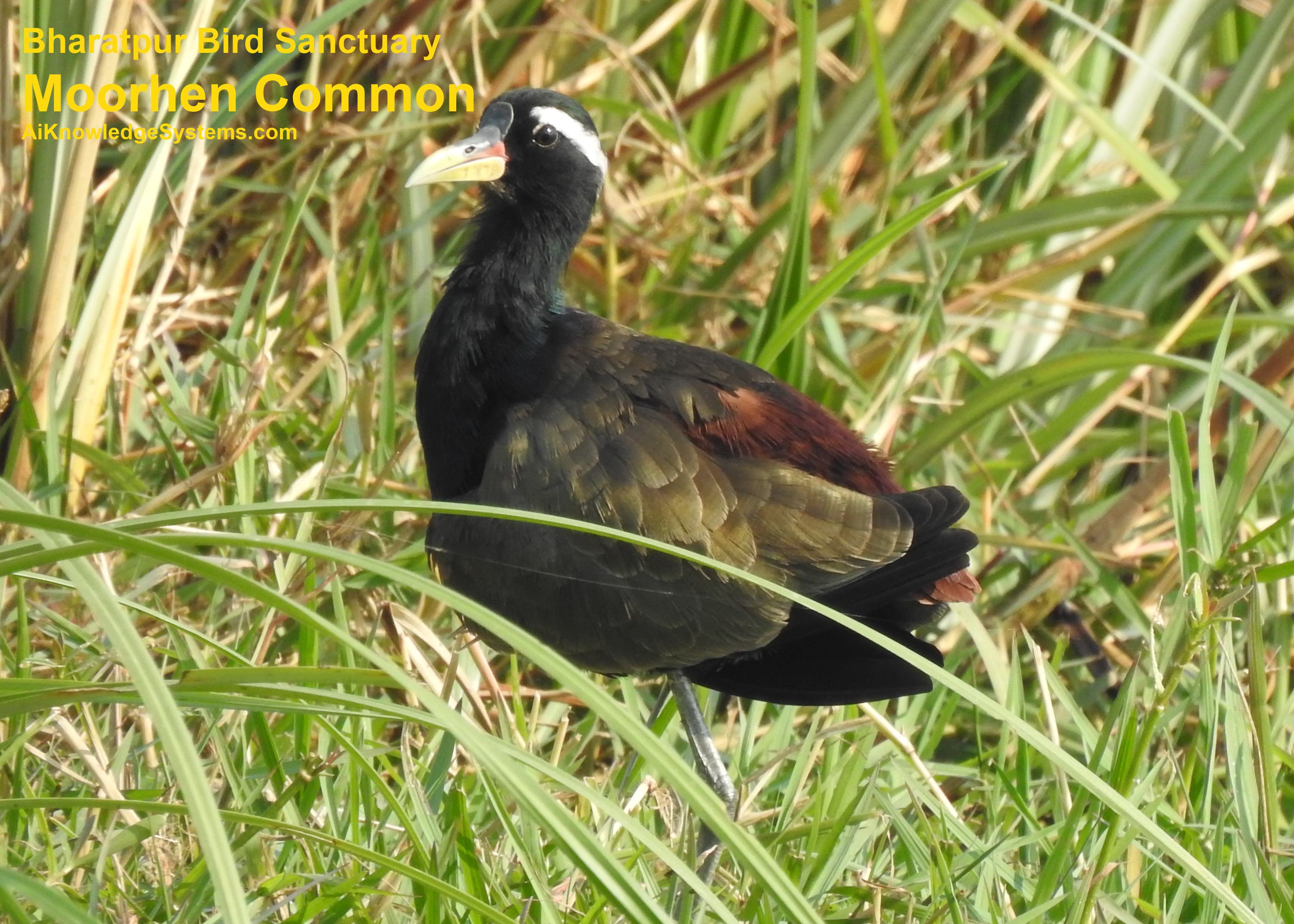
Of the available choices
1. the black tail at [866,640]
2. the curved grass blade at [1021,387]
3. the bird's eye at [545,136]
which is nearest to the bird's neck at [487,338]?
the bird's eye at [545,136]

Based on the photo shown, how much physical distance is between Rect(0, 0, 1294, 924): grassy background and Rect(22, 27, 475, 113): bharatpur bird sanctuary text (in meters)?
0.04

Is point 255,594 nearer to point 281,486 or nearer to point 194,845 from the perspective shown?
point 194,845

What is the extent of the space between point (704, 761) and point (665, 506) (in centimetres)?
43

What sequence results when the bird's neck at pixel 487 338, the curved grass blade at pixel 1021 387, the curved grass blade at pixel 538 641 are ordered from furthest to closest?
the curved grass blade at pixel 1021 387 → the bird's neck at pixel 487 338 → the curved grass blade at pixel 538 641

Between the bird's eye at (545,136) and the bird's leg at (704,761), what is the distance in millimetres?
980

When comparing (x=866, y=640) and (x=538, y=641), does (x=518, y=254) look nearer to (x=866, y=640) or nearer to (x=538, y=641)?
(x=866, y=640)

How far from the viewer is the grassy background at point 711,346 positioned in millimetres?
1851

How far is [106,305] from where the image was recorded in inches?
112

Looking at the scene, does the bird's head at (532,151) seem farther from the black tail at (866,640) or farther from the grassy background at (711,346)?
the black tail at (866,640)

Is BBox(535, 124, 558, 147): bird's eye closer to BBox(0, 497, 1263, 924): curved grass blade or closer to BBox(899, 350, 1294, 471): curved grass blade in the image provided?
BBox(899, 350, 1294, 471): curved grass blade

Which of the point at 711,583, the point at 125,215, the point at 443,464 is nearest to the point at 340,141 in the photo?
the point at 125,215

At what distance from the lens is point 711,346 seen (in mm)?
4043

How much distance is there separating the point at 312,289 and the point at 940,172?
1561 mm

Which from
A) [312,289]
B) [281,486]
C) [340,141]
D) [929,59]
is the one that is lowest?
[281,486]
